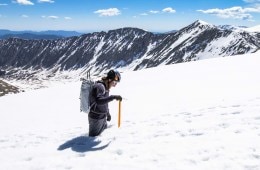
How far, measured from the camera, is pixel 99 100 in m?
12.2

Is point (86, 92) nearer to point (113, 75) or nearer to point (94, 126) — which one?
point (113, 75)

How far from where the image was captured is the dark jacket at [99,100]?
12.2 meters

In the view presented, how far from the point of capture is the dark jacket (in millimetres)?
12227

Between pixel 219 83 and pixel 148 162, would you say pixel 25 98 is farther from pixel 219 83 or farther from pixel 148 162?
pixel 148 162

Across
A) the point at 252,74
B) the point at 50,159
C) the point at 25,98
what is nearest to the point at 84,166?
the point at 50,159

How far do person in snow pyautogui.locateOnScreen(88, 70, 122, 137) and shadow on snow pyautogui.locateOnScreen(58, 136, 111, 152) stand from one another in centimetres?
49

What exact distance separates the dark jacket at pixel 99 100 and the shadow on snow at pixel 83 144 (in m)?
0.92

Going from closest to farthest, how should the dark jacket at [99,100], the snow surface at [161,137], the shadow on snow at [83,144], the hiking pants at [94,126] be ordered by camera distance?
1. the snow surface at [161,137]
2. the shadow on snow at [83,144]
3. the dark jacket at [99,100]
4. the hiking pants at [94,126]

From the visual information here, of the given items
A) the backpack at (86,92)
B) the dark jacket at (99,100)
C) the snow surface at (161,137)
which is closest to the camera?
the snow surface at (161,137)

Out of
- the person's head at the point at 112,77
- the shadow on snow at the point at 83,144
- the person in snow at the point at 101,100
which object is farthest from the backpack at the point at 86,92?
the shadow on snow at the point at 83,144

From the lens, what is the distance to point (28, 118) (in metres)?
22.3

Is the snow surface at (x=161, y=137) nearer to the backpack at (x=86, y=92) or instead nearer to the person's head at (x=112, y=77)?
the backpack at (x=86, y=92)

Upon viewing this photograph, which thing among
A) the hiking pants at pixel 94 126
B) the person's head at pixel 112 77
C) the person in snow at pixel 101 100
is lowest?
the hiking pants at pixel 94 126

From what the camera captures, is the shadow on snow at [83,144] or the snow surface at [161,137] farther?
the shadow on snow at [83,144]
